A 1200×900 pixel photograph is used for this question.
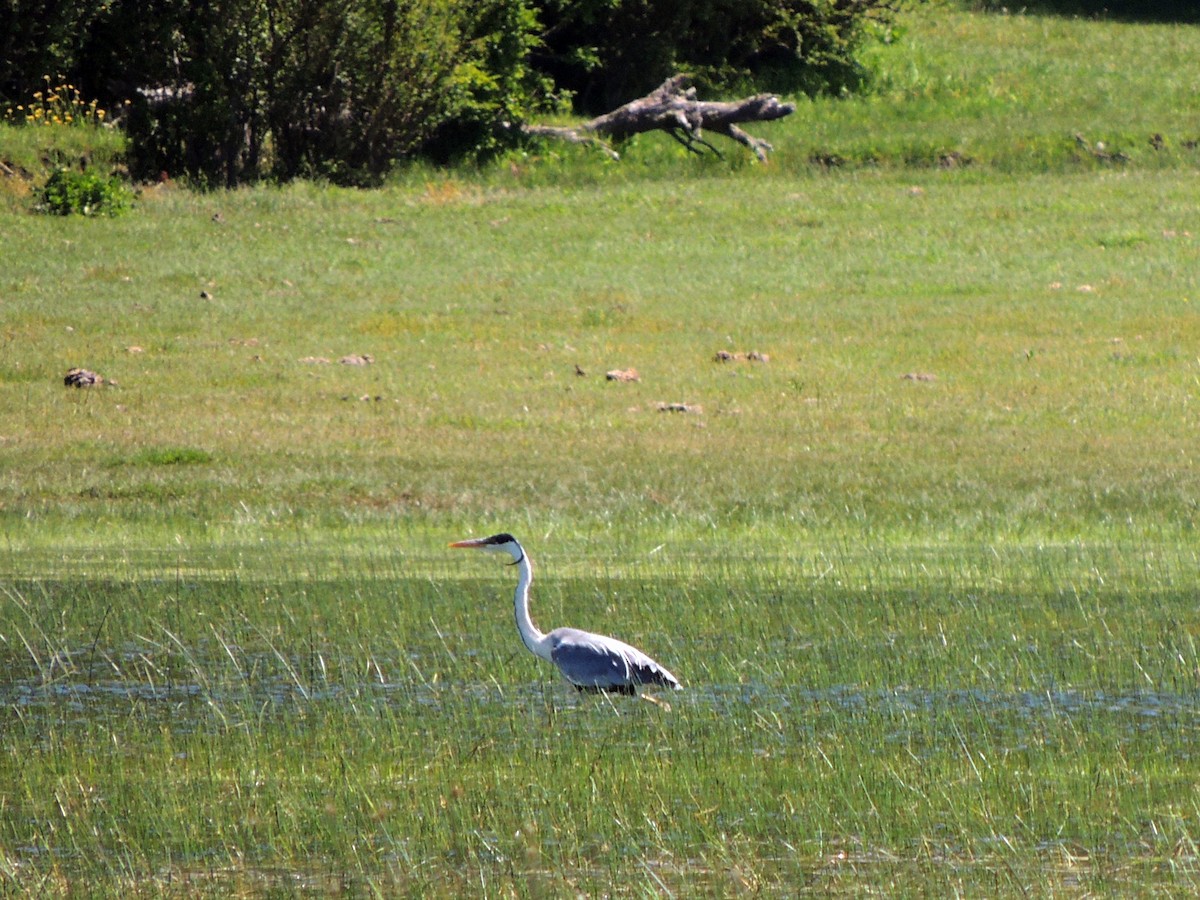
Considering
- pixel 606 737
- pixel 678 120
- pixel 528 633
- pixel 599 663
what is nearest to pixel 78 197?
pixel 678 120

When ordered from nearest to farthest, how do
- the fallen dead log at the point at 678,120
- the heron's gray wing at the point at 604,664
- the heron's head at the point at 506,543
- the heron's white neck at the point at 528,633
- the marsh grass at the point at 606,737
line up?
the marsh grass at the point at 606,737 < the heron's gray wing at the point at 604,664 < the heron's white neck at the point at 528,633 < the heron's head at the point at 506,543 < the fallen dead log at the point at 678,120

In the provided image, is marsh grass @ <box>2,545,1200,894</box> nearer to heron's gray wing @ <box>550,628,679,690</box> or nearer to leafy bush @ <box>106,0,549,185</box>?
heron's gray wing @ <box>550,628,679,690</box>

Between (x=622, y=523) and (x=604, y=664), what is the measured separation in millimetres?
6994

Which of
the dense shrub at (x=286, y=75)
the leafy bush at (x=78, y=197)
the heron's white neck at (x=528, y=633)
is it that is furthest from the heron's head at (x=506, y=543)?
the dense shrub at (x=286, y=75)

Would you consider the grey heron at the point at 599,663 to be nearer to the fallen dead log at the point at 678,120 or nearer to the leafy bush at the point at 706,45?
the fallen dead log at the point at 678,120

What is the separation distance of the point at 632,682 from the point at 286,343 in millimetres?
17087

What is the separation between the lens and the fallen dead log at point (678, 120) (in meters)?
41.7

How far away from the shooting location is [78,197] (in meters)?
33.5

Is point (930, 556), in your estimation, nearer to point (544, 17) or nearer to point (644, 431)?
point (644, 431)

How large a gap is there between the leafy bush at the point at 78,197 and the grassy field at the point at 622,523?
2.93ft

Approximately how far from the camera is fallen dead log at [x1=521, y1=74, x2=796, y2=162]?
41.7 meters

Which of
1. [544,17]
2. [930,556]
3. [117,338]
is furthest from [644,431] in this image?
[544,17]

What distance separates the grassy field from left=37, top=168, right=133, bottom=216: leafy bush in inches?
35.1

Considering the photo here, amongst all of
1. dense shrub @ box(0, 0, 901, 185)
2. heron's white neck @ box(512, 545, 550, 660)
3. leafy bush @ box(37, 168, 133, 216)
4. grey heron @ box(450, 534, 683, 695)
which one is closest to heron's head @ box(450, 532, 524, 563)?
heron's white neck @ box(512, 545, 550, 660)
